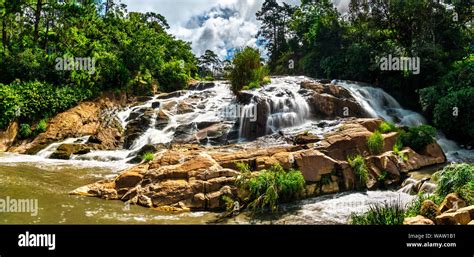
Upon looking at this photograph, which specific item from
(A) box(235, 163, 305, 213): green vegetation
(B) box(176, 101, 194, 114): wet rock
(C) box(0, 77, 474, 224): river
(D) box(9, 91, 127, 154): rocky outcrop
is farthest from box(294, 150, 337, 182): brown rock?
(B) box(176, 101, 194, 114): wet rock

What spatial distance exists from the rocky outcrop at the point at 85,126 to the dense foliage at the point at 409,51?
15.7 m

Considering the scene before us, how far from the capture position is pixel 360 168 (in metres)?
11.1

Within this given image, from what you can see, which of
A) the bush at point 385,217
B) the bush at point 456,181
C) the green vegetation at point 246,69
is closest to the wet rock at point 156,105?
the green vegetation at point 246,69

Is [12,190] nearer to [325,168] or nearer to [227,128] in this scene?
[325,168]

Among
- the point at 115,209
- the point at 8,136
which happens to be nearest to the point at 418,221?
the point at 115,209

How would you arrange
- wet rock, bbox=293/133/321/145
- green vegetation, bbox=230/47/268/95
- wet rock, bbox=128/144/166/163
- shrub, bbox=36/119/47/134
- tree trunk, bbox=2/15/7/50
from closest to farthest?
wet rock, bbox=293/133/321/145, wet rock, bbox=128/144/166/163, shrub, bbox=36/119/47/134, green vegetation, bbox=230/47/268/95, tree trunk, bbox=2/15/7/50

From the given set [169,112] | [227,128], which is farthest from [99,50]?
[227,128]

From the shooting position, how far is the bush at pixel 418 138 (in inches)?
537

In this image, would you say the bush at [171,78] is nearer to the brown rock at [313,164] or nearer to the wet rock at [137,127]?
the wet rock at [137,127]

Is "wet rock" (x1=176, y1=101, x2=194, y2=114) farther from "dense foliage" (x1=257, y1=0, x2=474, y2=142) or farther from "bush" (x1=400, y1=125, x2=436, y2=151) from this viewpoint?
"bush" (x1=400, y1=125, x2=436, y2=151)

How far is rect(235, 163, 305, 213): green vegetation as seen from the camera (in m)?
9.30

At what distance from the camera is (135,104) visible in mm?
23875

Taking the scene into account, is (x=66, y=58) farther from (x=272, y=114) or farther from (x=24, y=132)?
(x=272, y=114)

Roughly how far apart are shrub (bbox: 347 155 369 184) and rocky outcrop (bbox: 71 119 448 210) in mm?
117
